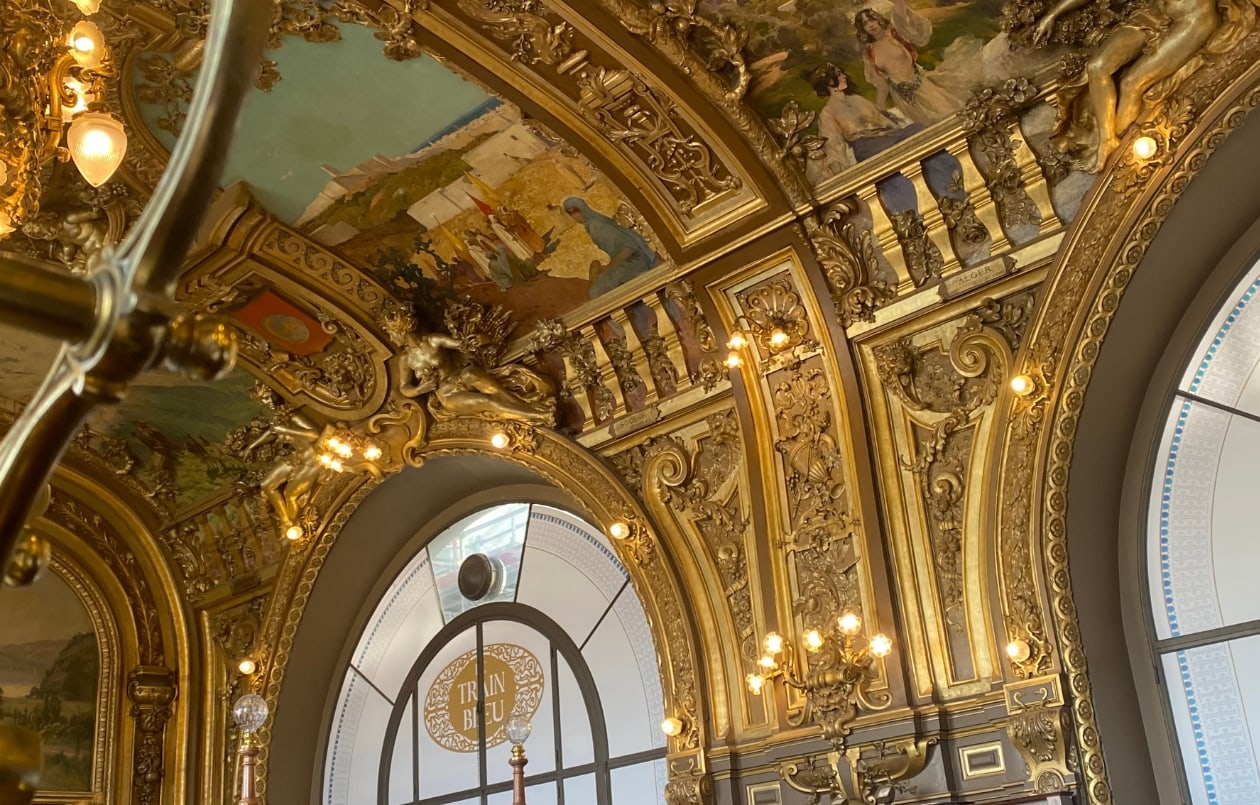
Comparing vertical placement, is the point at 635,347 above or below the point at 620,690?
above

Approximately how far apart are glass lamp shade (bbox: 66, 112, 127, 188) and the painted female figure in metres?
4.31

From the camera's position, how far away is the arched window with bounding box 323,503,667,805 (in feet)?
32.1

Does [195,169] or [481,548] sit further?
[481,548]

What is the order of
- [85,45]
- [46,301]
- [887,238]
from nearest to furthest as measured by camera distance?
[46,301] < [85,45] < [887,238]

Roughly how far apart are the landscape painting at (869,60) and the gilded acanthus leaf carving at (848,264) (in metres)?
0.37

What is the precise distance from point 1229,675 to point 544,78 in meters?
5.65

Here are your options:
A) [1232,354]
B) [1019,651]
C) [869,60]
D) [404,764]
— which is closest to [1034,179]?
[869,60]

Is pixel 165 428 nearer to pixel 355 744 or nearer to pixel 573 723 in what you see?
pixel 355 744

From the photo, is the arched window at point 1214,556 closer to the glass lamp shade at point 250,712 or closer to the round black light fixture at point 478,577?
the glass lamp shade at point 250,712

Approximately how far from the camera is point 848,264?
7844 mm

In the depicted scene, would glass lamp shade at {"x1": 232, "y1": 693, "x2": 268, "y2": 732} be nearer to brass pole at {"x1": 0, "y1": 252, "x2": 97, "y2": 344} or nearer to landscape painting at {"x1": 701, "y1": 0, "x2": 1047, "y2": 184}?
brass pole at {"x1": 0, "y1": 252, "x2": 97, "y2": 344}

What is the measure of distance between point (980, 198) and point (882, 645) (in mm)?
2891

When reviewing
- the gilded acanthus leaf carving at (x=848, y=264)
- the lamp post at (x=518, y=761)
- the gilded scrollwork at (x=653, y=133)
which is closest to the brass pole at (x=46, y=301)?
the lamp post at (x=518, y=761)

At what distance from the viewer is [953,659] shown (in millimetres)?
7121
